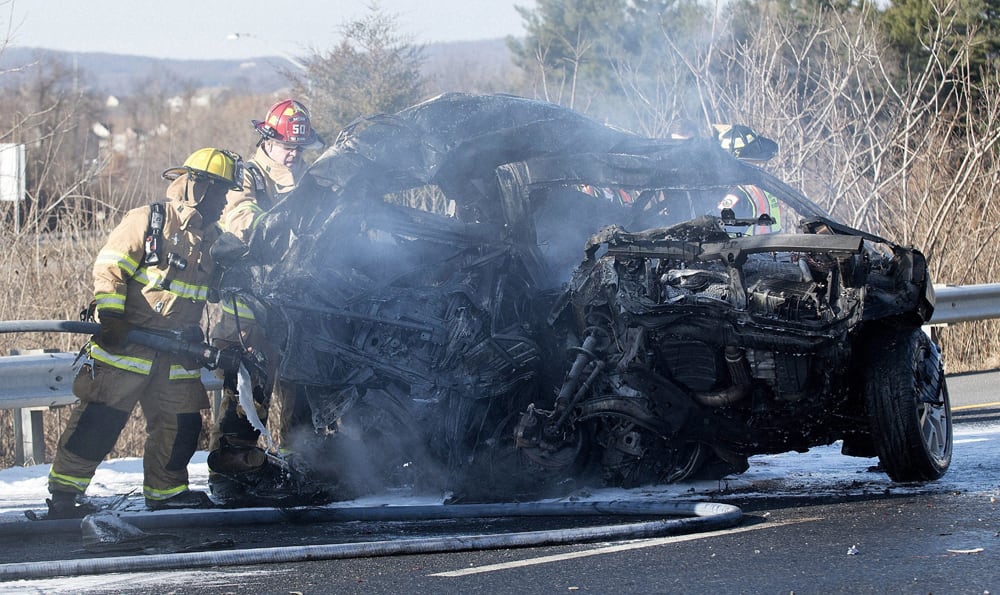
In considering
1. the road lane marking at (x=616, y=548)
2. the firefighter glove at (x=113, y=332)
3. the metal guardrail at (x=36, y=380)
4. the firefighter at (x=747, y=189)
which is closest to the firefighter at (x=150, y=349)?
the firefighter glove at (x=113, y=332)

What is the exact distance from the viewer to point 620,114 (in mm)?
15508

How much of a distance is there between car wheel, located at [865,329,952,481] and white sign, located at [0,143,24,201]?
8.39m

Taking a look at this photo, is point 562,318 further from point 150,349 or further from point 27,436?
point 27,436

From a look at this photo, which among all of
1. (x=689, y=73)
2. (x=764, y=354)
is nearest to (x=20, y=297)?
(x=764, y=354)

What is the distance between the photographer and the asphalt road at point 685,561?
407cm

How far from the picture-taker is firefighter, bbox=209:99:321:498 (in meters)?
6.51

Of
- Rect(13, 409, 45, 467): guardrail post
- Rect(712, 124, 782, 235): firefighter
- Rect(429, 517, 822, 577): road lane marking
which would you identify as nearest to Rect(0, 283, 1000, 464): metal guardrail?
Rect(13, 409, 45, 467): guardrail post

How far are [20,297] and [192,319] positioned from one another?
187 inches

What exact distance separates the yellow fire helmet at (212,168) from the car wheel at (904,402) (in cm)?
326

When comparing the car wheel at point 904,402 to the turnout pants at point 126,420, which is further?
the turnout pants at point 126,420

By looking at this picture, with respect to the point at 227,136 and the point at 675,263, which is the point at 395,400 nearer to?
the point at 675,263

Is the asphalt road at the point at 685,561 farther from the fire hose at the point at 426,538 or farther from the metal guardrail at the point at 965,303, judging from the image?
the metal guardrail at the point at 965,303

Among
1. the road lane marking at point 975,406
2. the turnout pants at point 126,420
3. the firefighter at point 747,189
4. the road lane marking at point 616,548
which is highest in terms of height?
the firefighter at point 747,189

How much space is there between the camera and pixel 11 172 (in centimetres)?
1173
